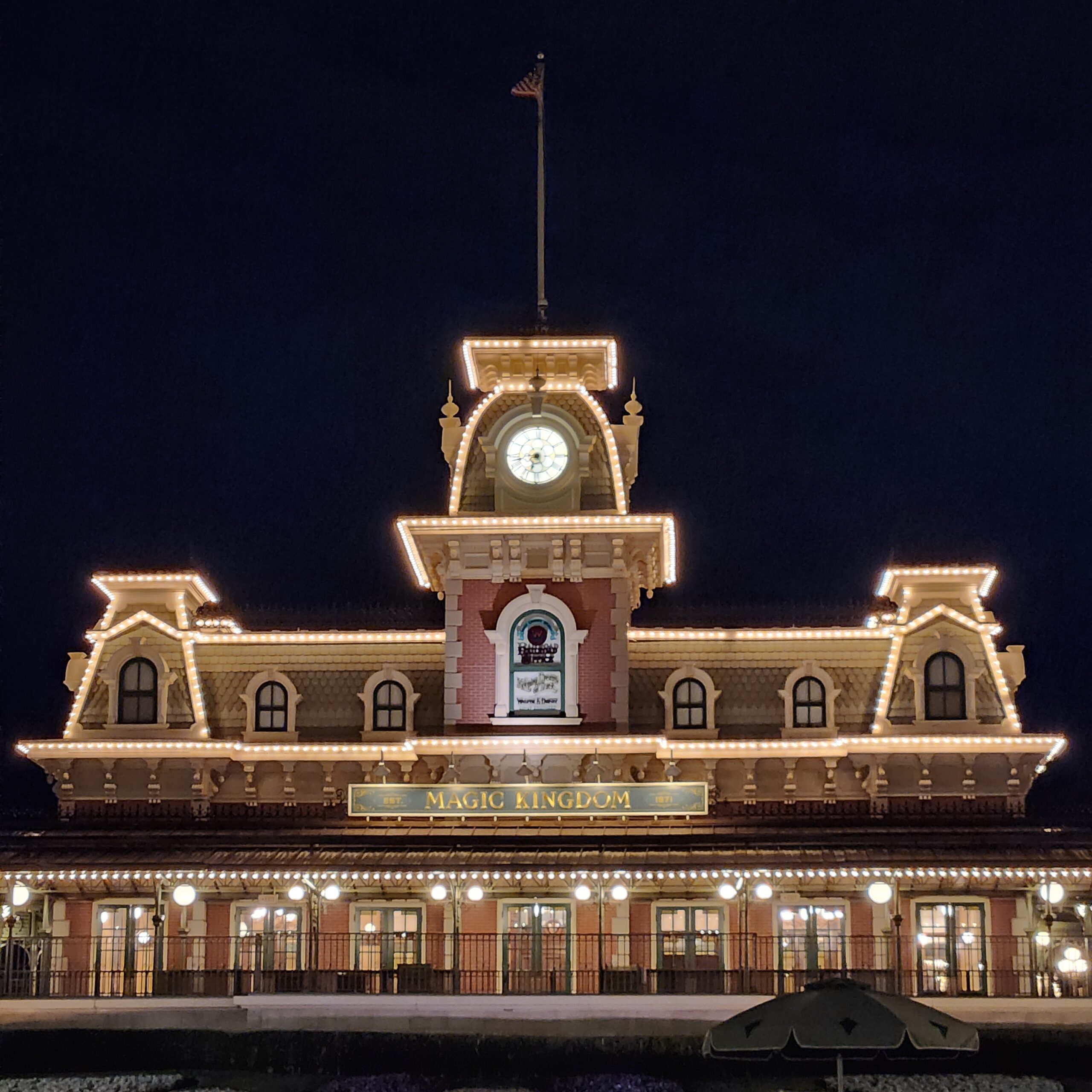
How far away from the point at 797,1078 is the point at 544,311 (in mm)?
19419

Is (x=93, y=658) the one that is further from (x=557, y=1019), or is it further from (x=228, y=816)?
(x=557, y=1019)

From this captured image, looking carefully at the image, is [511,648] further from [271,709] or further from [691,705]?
[271,709]

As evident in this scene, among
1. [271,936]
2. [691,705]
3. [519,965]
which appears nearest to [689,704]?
[691,705]

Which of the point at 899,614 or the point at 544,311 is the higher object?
the point at 544,311

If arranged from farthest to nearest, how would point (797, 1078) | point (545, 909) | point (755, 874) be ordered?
1. point (545, 909)
2. point (755, 874)
3. point (797, 1078)

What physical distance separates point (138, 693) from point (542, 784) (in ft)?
33.1

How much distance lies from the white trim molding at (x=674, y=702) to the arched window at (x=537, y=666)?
2450 millimetres

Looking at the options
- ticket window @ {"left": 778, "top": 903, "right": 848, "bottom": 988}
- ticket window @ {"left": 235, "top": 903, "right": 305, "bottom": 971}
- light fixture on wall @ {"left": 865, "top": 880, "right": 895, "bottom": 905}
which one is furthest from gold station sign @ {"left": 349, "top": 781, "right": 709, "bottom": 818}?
light fixture on wall @ {"left": 865, "top": 880, "right": 895, "bottom": 905}

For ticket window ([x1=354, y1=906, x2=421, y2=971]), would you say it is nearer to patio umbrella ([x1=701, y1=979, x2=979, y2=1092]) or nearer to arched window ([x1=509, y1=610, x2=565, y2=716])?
arched window ([x1=509, y1=610, x2=565, y2=716])

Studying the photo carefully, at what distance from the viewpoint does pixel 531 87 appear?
42438mm

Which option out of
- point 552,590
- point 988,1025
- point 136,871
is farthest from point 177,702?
A: point 988,1025

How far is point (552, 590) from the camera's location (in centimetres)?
3859

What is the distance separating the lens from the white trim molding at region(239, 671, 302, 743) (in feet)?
128

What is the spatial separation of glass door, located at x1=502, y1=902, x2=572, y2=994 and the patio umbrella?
1117 centimetres
